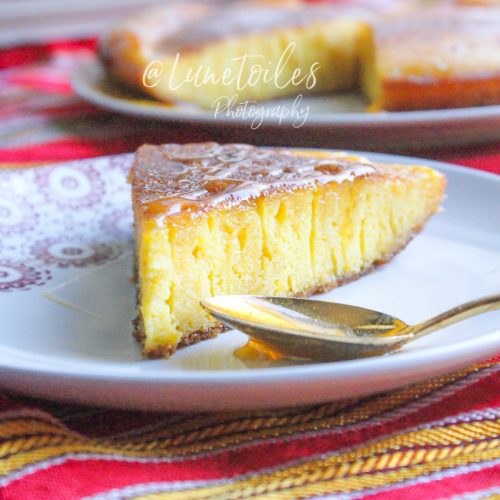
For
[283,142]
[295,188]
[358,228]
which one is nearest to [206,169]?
[295,188]

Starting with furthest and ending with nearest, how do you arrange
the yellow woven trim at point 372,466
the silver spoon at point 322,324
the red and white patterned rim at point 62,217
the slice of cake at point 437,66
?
1. the slice of cake at point 437,66
2. the red and white patterned rim at point 62,217
3. the silver spoon at point 322,324
4. the yellow woven trim at point 372,466

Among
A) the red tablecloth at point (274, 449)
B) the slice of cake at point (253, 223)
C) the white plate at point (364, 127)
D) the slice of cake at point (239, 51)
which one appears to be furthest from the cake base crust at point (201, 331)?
the slice of cake at point (239, 51)

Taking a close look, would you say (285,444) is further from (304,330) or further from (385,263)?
(385,263)

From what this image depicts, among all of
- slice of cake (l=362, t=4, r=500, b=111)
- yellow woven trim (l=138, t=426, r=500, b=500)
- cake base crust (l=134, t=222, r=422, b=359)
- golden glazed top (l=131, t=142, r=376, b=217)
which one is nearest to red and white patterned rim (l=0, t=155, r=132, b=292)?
golden glazed top (l=131, t=142, r=376, b=217)

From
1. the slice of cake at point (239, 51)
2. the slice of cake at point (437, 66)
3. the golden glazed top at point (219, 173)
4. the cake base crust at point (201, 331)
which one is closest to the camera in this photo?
the cake base crust at point (201, 331)

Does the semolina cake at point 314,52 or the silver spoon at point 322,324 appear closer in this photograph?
the silver spoon at point 322,324

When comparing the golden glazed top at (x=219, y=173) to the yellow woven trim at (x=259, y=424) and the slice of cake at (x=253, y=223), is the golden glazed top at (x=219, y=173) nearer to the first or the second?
the slice of cake at (x=253, y=223)

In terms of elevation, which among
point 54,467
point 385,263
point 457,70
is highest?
point 457,70

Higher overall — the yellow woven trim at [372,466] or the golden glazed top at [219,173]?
the golden glazed top at [219,173]
